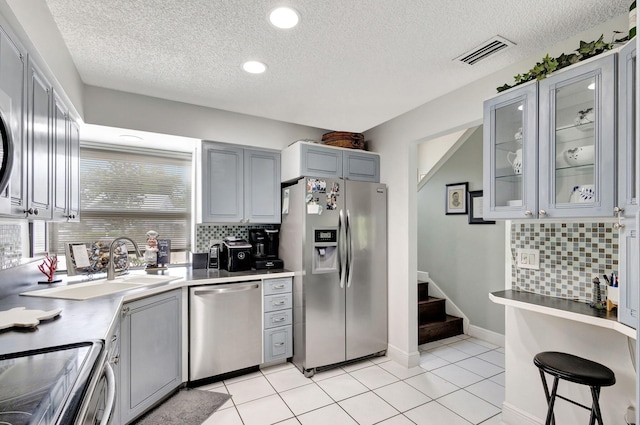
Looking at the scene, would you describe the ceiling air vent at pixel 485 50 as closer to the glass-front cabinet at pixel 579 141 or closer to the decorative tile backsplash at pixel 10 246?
the glass-front cabinet at pixel 579 141

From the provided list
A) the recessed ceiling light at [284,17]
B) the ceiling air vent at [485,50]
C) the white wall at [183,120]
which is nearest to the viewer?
the recessed ceiling light at [284,17]

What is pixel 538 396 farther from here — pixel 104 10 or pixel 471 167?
pixel 104 10

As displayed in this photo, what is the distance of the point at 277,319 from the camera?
2.99m

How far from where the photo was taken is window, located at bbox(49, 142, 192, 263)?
296cm

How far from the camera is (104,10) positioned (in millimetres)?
1620

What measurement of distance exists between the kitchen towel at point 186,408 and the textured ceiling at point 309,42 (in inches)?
98.1

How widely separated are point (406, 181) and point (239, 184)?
1694mm

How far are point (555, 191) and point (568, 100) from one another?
503mm

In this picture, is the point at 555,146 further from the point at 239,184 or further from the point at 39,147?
the point at 39,147

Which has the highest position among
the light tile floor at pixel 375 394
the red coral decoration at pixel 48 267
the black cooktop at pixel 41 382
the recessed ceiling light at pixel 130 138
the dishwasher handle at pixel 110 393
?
the recessed ceiling light at pixel 130 138

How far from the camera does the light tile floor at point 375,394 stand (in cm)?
222

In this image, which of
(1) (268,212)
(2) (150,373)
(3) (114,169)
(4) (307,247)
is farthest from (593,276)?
(3) (114,169)

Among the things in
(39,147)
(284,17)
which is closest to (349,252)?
(284,17)

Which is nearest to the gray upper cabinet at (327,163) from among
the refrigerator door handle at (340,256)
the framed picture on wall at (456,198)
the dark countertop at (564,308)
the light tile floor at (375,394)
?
the refrigerator door handle at (340,256)
